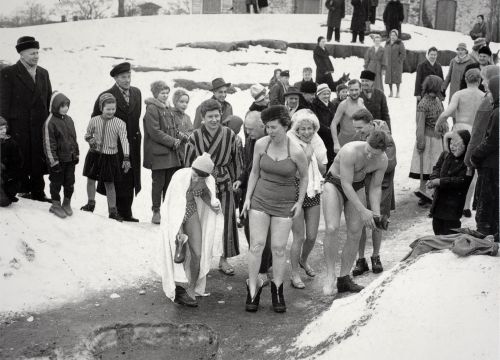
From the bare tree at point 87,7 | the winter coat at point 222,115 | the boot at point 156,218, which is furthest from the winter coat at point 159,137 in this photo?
the bare tree at point 87,7

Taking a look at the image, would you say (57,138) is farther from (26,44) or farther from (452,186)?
(452,186)

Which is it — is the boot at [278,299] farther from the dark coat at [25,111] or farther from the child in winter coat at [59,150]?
the dark coat at [25,111]

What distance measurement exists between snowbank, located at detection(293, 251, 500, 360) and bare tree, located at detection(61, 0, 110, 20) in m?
22.1

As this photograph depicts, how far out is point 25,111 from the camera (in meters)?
8.97

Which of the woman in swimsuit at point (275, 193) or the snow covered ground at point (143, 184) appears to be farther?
the woman in swimsuit at point (275, 193)

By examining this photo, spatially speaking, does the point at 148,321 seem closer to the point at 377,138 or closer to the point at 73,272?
the point at 73,272

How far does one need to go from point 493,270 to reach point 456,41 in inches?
958

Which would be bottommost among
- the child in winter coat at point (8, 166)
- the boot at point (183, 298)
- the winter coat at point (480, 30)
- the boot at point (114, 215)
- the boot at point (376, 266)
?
the boot at point (183, 298)

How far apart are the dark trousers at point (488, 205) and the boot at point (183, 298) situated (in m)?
2.98

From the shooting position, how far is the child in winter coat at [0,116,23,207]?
8.02 meters

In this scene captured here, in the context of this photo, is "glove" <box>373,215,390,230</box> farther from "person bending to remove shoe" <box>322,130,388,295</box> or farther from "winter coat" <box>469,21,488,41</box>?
"winter coat" <box>469,21,488,41</box>

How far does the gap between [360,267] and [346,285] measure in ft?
2.64

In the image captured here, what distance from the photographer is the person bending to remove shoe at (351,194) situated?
712cm

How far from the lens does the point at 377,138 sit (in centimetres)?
700
